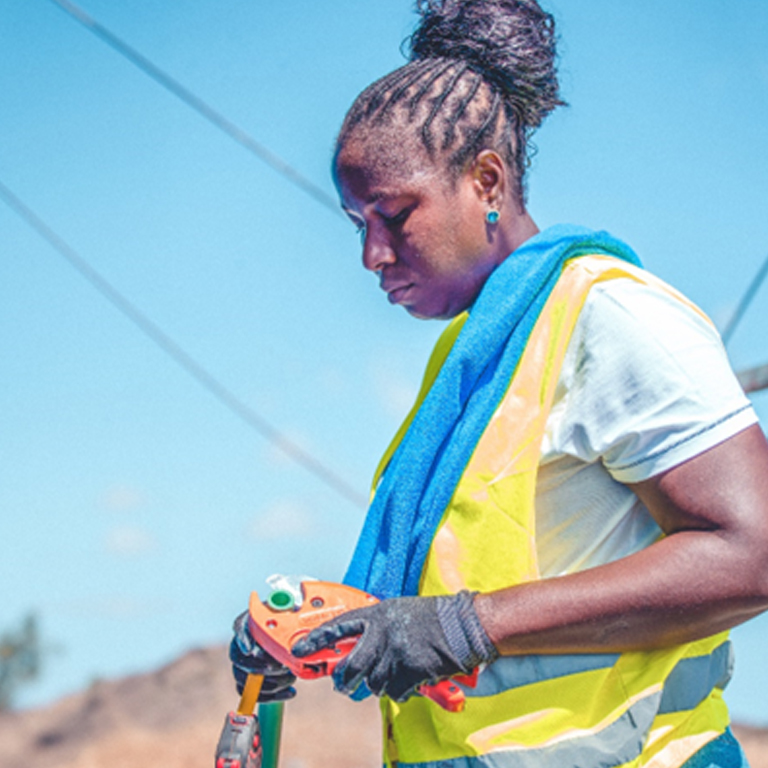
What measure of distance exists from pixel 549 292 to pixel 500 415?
22 centimetres

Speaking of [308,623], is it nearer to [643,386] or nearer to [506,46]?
[643,386]

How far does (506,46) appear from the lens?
213cm

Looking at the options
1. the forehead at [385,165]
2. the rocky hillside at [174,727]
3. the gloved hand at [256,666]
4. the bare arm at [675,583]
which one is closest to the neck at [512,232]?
the forehead at [385,165]

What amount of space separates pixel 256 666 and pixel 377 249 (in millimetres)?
754

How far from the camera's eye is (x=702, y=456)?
4.97ft

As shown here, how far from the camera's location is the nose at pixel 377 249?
194 centimetres

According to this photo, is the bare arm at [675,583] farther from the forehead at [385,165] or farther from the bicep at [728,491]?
the forehead at [385,165]

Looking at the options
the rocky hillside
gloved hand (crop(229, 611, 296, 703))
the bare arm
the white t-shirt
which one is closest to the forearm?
the bare arm

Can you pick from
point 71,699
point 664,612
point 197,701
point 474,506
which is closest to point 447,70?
point 474,506

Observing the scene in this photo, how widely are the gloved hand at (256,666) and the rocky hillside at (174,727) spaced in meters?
8.33

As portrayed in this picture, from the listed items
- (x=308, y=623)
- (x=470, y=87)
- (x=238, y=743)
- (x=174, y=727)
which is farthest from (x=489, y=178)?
(x=174, y=727)

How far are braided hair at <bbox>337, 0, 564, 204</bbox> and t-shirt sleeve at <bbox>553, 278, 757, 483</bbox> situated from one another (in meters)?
0.48

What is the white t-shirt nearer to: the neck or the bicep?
the bicep

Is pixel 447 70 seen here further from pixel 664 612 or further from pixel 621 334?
pixel 664 612
